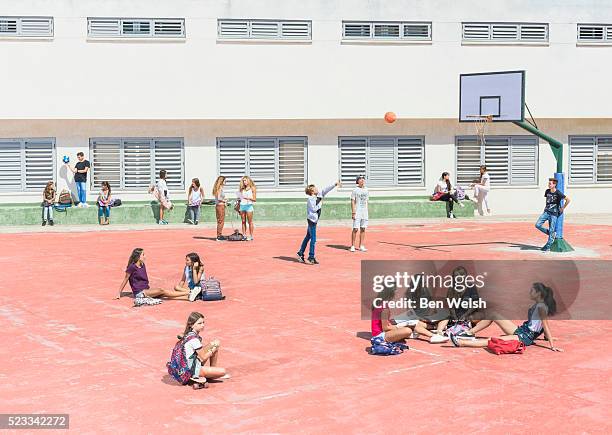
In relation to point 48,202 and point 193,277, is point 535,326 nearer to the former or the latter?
point 193,277

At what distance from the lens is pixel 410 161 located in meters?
35.2

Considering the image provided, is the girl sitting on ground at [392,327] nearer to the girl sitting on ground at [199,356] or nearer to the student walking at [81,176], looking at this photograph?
the girl sitting on ground at [199,356]

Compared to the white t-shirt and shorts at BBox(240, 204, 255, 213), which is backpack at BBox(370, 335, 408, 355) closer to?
the white t-shirt

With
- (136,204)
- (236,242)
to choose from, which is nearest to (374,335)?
(236,242)

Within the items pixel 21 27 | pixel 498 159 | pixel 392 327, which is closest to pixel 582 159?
pixel 498 159

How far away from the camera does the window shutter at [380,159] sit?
35.1m

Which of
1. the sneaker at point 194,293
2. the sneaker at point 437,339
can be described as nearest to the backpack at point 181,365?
the sneaker at point 437,339

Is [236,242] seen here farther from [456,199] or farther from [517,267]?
[456,199]

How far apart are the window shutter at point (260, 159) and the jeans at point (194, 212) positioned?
3.99m

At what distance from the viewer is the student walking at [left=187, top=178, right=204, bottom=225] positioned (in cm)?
3062

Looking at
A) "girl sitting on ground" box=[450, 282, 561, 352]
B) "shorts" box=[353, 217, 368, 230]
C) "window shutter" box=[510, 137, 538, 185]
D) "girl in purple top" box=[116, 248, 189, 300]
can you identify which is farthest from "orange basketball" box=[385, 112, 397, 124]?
"girl sitting on ground" box=[450, 282, 561, 352]

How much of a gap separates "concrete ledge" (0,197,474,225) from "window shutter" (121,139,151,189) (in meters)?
1.26

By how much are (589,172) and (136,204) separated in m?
19.1

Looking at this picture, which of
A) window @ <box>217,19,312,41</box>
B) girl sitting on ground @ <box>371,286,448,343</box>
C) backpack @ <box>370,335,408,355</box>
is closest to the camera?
backpack @ <box>370,335,408,355</box>
